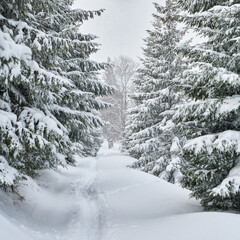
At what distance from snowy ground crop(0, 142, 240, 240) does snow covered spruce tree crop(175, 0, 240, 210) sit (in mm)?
779

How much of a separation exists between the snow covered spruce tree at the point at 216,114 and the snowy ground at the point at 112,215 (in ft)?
2.56

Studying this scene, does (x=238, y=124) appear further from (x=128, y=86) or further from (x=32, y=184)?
(x=128, y=86)

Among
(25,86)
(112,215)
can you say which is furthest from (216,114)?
(25,86)

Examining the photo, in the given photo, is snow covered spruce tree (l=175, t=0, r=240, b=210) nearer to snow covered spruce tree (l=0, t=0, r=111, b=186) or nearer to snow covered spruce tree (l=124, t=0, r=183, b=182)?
snow covered spruce tree (l=0, t=0, r=111, b=186)

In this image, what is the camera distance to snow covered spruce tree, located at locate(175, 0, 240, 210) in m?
4.14

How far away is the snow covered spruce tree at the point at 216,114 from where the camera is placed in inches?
163

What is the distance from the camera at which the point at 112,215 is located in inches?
227

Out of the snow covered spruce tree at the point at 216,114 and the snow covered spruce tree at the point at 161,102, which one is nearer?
the snow covered spruce tree at the point at 216,114

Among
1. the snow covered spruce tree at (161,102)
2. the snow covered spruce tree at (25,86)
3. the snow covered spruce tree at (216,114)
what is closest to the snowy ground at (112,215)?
the snow covered spruce tree at (216,114)

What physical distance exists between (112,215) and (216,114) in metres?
4.00

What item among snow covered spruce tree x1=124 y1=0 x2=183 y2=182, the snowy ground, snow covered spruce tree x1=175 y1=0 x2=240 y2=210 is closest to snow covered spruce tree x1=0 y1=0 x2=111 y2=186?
the snowy ground

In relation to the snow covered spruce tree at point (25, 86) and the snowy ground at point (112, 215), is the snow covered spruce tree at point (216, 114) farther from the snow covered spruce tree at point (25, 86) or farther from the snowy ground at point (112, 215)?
the snow covered spruce tree at point (25, 86)

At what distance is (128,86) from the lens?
1101 inches

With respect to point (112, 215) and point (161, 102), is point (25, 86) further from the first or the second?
point (161, 102)
